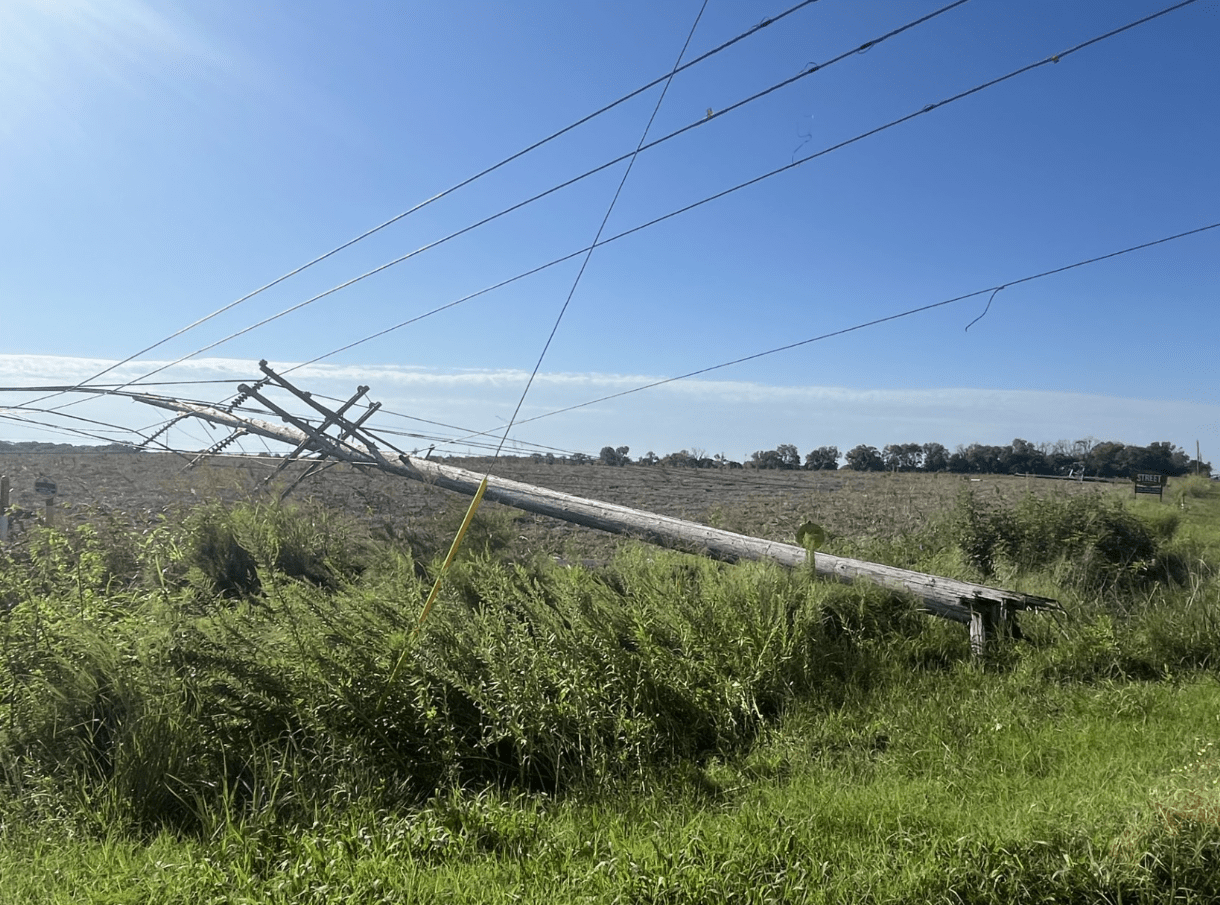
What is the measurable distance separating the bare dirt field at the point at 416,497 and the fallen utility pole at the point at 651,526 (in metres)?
0.41

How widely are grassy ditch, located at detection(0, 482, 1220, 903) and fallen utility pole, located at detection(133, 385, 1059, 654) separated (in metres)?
0.34

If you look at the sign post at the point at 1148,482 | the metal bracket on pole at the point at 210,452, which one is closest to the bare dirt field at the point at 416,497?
the metal bracket on pole at the point at 210,452

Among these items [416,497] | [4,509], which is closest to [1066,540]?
[416,497]

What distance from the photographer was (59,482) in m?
12.7

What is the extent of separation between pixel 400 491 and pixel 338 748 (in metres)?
8.97

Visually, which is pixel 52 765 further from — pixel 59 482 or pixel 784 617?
pixel 59 482

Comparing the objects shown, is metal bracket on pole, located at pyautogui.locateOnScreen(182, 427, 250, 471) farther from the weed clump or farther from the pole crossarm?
the weed clump

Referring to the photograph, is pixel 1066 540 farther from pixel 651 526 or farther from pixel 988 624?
pixel 651 526

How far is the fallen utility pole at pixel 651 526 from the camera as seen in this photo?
324 inches

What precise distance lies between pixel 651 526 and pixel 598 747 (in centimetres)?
601

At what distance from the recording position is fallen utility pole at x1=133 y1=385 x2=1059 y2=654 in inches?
324

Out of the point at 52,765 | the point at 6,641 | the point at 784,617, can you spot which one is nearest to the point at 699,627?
the point at 784,617

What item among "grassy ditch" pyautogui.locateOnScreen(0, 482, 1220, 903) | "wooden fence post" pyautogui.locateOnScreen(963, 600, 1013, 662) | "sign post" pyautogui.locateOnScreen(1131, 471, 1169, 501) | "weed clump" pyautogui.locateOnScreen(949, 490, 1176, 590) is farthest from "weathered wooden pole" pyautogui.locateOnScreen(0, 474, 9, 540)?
"sign post" pyautogui.locateOnScreen(1131, 471, 1169, 501)

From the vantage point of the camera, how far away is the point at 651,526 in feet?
36.8
